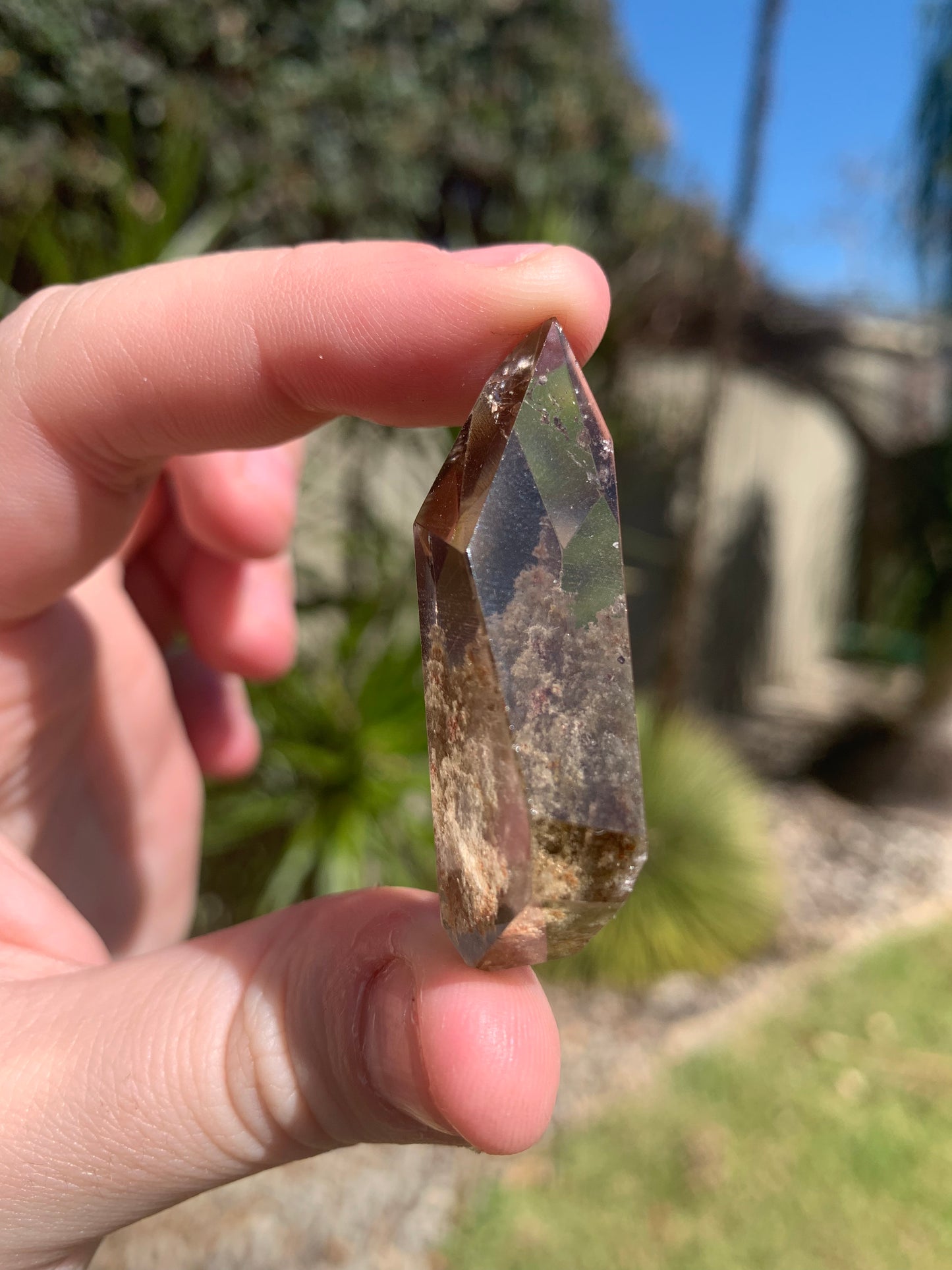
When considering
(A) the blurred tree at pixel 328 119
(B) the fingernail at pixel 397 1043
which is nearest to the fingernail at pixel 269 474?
(B) the fingernail at pixel 397 1043

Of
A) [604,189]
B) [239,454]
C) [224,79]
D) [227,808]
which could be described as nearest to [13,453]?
[239,454]

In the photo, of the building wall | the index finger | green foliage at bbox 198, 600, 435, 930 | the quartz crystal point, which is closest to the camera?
the quartz crystal point

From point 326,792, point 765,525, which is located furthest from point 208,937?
point 765,525

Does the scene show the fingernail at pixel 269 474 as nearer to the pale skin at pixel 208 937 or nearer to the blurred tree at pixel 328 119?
the pale skin at pixel 208 937

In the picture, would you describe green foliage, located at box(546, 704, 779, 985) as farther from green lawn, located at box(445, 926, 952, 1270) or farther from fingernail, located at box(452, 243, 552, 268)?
fingernail, located at box(452, 243, 552, 268)

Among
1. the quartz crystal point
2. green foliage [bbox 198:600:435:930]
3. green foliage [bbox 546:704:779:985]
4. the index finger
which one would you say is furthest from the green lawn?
the index finger

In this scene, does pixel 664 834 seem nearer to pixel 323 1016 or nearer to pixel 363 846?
pixel 363 846

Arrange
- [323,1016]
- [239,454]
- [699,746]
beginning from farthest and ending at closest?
[699,746]
[239,454]
[323,1016]
